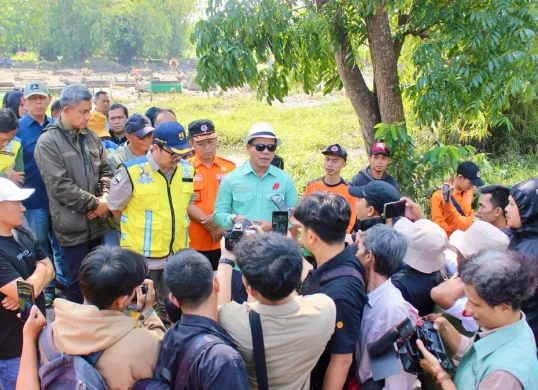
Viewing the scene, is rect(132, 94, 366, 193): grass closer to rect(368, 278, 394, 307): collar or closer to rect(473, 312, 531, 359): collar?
rect(368, 278, 394, 307): collar

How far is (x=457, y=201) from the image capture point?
506 centimetres

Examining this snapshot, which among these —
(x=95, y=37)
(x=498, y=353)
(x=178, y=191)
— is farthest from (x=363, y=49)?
(x=95, y=37)

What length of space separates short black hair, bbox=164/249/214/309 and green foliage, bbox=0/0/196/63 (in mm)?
51529

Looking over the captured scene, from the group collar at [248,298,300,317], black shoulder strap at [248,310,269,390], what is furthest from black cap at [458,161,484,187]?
black shoulder strap at [248,310,269,390]

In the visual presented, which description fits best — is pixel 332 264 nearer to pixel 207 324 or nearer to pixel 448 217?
pixel 207 324

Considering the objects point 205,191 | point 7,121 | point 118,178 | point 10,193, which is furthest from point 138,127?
point 10,193

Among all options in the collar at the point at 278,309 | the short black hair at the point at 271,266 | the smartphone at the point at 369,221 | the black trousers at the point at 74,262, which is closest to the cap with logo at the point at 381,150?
the smartphone at the point at 369,221

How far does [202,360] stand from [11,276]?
4.49 ft

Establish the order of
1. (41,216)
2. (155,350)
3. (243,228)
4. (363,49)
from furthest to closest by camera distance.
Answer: (363,49)
(41,216)
(243,228)
(155,350)

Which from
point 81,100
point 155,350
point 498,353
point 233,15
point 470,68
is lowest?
point 155,350

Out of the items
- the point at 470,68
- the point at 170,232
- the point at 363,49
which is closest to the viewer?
the point at 170,232

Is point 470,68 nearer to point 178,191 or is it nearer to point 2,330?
point 178,191

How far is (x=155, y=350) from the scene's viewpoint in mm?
2064

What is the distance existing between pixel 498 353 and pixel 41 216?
12.9 feet
